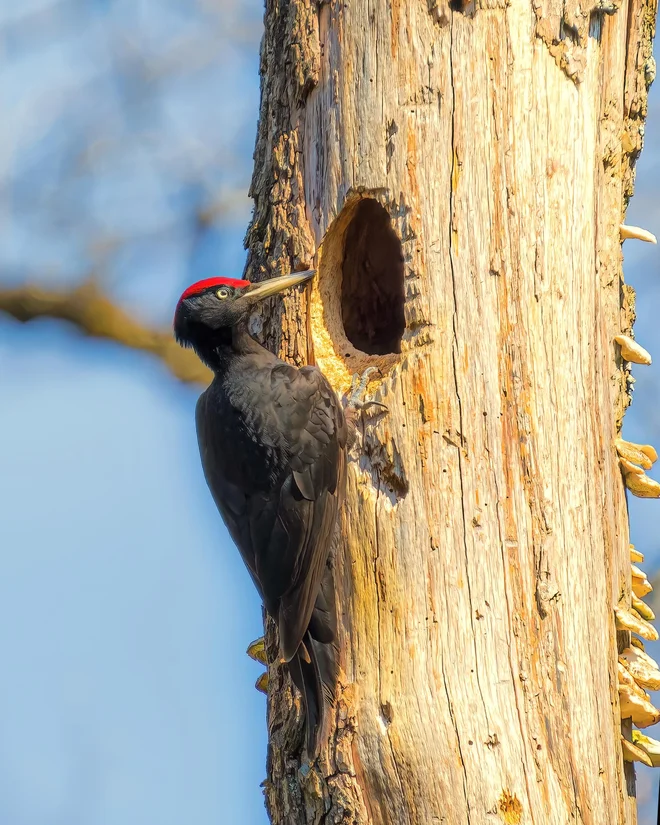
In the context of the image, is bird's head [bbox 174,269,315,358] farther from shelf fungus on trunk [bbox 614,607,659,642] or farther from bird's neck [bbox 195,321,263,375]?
shelf fungus on trunk [bbox 614,607,659,642]

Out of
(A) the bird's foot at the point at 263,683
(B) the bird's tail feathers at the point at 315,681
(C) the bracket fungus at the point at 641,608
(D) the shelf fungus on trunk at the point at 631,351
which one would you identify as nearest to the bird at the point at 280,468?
(B) the bird's tail feathers at the point at 315,681

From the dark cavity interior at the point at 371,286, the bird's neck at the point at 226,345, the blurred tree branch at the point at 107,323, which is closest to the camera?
the dark cavity interior at the point at 371,286

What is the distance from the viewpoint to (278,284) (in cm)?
354

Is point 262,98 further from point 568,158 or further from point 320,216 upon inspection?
point 568,158

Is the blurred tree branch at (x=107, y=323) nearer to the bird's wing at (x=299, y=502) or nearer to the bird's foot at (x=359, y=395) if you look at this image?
the bird's wing at (x=299, y=502)

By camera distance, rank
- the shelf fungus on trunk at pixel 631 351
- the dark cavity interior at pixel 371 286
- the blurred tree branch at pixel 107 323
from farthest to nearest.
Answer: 1. the blurred tree branch at pixel 107 323
2. the dark cavity interior at pixel 371 286
3. the shelf fungus on trunk at pixel 631 351

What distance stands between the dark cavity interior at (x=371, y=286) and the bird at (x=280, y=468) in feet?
1.08

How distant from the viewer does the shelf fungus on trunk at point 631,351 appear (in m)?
3.44

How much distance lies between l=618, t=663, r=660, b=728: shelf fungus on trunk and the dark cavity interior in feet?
4.58

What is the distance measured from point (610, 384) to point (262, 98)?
1.70 meters

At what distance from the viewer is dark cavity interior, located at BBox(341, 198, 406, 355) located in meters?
3.75

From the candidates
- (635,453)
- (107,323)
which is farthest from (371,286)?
(107,323)

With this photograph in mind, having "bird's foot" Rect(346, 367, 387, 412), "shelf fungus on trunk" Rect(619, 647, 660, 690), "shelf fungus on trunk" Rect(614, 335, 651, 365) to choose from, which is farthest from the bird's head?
"shelf fungus on trunk" Rect(619, 647, 660, 690)

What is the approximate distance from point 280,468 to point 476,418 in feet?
2.67
